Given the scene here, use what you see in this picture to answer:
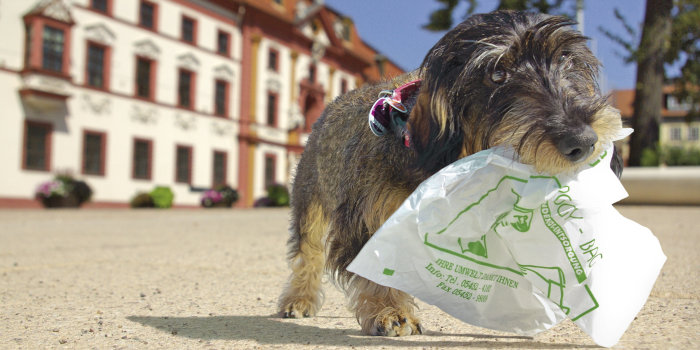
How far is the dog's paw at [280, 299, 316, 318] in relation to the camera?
157 inches

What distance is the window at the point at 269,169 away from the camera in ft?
122

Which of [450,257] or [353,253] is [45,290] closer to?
[353,253]

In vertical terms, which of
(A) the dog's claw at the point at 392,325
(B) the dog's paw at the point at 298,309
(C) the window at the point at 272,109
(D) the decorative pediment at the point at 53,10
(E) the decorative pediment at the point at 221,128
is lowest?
(B) the dog's paw at the point at 298,309

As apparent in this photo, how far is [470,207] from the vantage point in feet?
8.38

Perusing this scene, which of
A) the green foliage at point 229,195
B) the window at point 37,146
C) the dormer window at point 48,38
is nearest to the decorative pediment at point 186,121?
the green foliage at point 229,195

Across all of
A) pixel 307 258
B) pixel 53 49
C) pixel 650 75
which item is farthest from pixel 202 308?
pixel 53 49

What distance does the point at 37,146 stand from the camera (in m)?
25.0

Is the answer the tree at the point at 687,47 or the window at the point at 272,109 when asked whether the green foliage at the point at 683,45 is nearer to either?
the tree at the point at 687,47

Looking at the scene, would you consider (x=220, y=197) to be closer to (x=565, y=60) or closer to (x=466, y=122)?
(x=466, y=122)

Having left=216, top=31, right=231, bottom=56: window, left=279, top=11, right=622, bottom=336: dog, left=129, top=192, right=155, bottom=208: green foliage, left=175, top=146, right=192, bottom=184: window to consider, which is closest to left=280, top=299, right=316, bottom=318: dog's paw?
left=279, top=11, right=622, bottom=336: dog

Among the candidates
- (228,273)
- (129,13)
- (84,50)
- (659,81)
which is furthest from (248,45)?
(228,273)

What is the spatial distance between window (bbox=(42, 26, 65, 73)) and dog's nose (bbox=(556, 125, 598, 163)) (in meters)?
26.2

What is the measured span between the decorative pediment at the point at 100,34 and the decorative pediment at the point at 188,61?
4.31 metres

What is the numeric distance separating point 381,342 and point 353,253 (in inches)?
19.5
